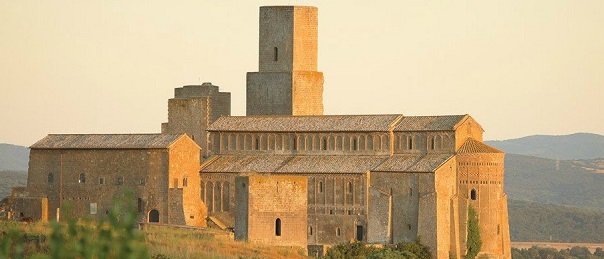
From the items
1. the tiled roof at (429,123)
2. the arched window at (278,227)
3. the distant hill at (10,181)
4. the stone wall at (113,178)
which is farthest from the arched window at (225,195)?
the distant hill at (10,181)

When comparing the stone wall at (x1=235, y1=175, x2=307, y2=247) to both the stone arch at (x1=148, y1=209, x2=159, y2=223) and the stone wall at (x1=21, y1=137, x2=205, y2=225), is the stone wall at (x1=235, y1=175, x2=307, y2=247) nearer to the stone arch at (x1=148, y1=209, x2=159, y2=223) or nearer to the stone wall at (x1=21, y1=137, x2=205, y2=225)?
the stone wall at (x1=21, y1=137, x2=205, y2=225)

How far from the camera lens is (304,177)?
216 ft

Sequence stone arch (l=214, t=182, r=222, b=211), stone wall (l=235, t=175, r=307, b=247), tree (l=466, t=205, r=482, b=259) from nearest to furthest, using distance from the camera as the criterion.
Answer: stone wall (l=235, t=175, r=307, b=247), tree (l=466, t=205, r=482, b=259), stone arch (l=214, t=182, r=222, b=211)

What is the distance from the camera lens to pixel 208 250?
4984 cm

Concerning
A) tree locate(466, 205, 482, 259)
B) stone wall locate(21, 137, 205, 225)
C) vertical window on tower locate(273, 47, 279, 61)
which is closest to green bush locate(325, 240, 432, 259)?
tree locate(466, 205, 482, 259)

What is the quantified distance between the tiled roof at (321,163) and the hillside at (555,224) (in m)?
54.2

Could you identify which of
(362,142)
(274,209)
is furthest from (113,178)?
(362,142)

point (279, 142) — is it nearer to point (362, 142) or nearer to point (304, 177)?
point (362, 142)

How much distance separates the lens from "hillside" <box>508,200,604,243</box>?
124062mm

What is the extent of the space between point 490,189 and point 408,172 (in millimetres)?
3693

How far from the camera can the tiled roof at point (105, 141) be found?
68562 millimetres

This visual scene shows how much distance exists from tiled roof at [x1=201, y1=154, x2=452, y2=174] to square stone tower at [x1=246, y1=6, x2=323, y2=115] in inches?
177

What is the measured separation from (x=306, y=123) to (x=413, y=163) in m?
6.01

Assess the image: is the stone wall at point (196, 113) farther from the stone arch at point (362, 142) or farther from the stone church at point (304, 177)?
the stone arch at point (362, 142)
